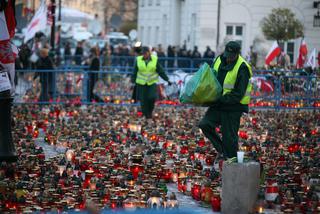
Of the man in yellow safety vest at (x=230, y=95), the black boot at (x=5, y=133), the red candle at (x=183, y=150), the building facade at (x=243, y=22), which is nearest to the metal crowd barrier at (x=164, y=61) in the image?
the building facade at (x=243, y=22)

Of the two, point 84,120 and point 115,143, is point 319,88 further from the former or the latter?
point 115,143

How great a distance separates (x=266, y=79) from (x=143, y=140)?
995cm

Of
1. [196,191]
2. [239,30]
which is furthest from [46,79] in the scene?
[239,30]

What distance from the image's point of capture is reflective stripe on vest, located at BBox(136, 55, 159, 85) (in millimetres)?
22562

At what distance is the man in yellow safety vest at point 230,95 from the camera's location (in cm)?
1338

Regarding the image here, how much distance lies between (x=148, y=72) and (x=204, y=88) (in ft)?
30.8

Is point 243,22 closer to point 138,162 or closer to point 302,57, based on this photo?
point 302,57

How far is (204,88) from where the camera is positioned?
1328 centimetres

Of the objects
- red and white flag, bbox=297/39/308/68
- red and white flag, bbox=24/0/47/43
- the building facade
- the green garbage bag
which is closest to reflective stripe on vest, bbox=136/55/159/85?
red and white flag, bbox=24/0/47/43

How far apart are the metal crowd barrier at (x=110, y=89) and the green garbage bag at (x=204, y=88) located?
40.8ft

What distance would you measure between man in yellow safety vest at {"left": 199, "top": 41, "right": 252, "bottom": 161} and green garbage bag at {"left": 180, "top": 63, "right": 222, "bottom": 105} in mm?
124

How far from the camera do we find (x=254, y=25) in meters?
47.7

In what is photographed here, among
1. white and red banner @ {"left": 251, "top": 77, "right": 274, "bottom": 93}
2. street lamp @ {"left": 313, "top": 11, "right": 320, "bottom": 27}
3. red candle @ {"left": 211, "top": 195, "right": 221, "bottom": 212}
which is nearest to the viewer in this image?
red candle @ {"left": 211, "top": 195, "right": 221, "bottom": 212}

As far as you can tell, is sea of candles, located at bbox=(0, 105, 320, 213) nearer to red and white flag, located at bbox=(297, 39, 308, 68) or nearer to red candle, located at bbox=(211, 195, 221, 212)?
red candle, located at bbox=(211, 195, 221, 212)
